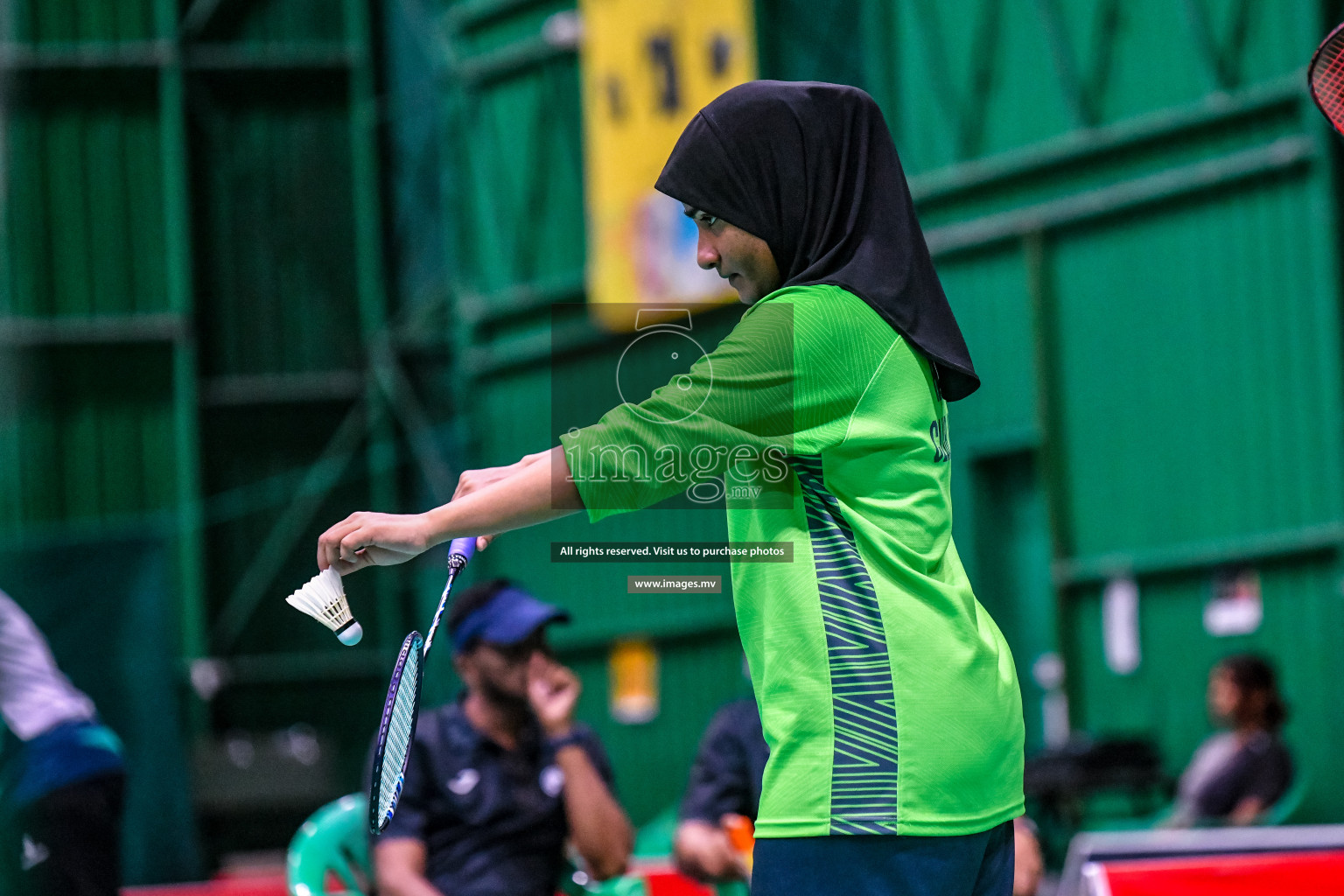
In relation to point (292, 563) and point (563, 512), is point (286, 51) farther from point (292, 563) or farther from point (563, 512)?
point (563, 512)

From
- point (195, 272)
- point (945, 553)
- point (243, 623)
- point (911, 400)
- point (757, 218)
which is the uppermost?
point (195, 272)

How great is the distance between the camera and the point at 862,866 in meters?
1.92

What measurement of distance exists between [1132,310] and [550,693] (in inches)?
257

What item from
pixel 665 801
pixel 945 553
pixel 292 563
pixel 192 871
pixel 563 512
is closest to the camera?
pixel 563 512

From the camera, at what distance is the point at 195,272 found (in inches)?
591

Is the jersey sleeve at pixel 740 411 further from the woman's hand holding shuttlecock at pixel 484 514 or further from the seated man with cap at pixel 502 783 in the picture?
the seated man with cap at pixel 502 783

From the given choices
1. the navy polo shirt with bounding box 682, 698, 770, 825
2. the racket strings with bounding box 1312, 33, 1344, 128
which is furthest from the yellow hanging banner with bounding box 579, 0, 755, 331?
the racket strings with bounding box 1312, 33, 1344, 128

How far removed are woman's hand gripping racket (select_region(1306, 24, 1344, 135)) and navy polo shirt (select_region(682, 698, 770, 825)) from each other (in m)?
2.15

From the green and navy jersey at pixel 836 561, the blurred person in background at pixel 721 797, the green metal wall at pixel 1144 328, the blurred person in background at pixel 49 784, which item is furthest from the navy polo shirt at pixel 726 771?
the green metal wall at pixel 1144 328

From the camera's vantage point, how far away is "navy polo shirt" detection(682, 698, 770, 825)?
14.5ft

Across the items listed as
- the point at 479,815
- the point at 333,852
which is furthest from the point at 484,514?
the point at 333,852

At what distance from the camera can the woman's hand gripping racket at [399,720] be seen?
2146 mm

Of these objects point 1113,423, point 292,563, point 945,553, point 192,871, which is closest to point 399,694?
point 945,553

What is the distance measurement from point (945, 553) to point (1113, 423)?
8323 millimetres
